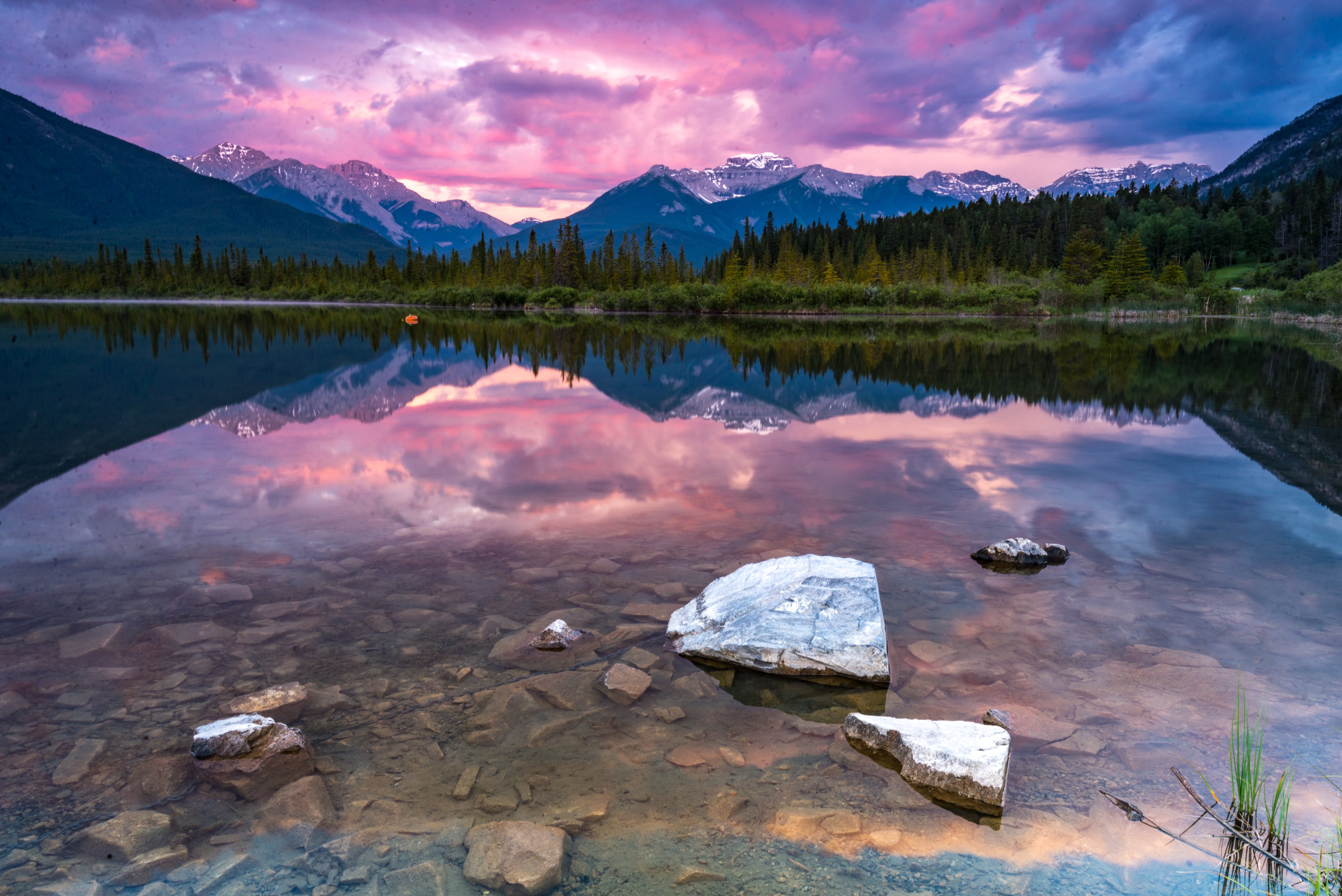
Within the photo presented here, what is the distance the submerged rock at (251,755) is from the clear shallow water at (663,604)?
7.1 inches

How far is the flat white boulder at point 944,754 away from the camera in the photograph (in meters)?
4.59

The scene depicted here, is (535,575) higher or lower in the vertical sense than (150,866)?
higher

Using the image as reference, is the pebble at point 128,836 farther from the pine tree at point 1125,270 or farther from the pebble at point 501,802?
the pine tree at point 1125,270

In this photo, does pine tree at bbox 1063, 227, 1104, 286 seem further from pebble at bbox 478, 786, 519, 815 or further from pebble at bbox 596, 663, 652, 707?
pebble at bbox 478, 786, 519, 815

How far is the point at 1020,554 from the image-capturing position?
8828mm

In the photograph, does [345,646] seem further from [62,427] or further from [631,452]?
[62,427]

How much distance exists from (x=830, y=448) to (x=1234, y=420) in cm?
1159

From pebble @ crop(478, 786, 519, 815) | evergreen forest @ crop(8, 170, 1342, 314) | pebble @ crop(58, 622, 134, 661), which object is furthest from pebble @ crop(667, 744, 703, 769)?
evergreen forest @ crop(8, 170, 1342, 314)

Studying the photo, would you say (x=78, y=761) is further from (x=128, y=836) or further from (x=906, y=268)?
(x=906, y=268)

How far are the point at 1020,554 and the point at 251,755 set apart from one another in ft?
26.0

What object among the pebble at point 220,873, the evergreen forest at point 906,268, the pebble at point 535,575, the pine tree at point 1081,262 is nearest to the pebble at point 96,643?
the pebble at point 220,873

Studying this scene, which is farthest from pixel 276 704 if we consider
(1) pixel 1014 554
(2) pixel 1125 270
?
(2) pixel 1125 270

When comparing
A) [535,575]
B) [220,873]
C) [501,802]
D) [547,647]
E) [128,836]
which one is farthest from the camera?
[535,575]

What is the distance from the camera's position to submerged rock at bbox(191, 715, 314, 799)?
4711 millimetres
